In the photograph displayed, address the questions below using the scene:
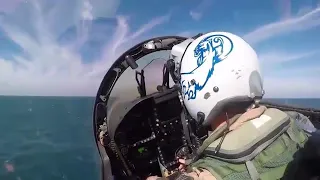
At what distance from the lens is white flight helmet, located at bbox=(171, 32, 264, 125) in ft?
4.79

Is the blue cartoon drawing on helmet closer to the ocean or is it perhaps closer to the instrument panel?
the instrument panel

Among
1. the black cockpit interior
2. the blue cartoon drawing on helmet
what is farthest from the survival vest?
the black cockpit interior

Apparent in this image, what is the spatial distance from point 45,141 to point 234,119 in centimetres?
306

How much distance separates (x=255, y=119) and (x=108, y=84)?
1141 millimetres

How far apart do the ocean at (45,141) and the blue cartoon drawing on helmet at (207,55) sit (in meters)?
2.12

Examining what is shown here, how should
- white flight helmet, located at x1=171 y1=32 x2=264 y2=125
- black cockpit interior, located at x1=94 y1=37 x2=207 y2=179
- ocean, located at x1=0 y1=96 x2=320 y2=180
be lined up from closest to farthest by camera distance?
white flight helmet, located at x1=171 y1=32 x2=264 y2=125, black cockpit interior, located at x1=94 y1=37 x2=207 y2=179, ocean, located at x1=0 y1=96 x2=320 y2=180

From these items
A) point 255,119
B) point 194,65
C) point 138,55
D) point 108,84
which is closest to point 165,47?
point 138,55

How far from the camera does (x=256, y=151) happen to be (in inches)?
48.0

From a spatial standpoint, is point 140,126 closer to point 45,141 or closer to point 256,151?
point 256,151

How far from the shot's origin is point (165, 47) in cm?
226

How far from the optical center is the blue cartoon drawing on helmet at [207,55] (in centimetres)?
147

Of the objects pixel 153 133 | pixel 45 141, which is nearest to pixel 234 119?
pixel 153 133

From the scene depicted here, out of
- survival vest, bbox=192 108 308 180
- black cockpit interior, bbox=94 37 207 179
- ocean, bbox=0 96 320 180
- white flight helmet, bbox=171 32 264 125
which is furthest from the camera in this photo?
ocean, bbox=0 96 320 180

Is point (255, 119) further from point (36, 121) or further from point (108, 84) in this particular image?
point (36, 121)
